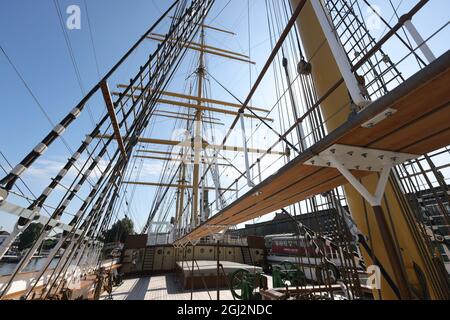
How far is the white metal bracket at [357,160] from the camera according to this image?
1.52 m

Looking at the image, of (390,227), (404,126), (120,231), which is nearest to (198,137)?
(390,227)

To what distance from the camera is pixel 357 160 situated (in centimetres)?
161

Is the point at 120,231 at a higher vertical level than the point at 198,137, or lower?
lower

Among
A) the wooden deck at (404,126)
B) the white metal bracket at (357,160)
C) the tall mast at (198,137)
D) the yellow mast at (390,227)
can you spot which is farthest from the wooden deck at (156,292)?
the white metal bracket at (357,160)

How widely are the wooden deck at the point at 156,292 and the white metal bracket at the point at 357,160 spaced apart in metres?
8.33

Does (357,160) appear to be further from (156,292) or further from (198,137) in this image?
(198,137)

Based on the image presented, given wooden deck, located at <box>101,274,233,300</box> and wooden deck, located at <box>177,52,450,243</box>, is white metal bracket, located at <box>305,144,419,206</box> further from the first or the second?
wooden deck, located at <box>101,274,233,300</box>

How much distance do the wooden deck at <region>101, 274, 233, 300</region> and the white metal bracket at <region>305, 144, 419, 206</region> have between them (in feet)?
27.3

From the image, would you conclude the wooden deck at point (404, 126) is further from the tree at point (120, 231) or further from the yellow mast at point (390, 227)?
the tree at point (120, 231)

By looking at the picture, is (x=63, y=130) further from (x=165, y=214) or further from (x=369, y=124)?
(x=165, y=214)

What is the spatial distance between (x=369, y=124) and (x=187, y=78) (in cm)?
2109

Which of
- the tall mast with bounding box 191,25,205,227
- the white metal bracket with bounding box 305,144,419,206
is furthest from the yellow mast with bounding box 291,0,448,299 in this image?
the tall mast with bounding box 191,25,205,227

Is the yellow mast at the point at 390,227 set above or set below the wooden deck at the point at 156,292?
above

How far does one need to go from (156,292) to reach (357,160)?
1115cm
